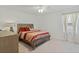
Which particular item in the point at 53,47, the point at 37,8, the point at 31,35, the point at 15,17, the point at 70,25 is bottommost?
the point at 53,47

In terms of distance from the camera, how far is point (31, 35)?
3.61 ft

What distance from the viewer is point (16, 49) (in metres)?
1.07

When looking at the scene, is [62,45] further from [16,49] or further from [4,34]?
[4,34]

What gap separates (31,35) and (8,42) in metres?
0.29

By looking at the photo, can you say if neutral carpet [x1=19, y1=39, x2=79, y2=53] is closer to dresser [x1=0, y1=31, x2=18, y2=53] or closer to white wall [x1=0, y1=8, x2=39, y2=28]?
dresser [x1=0, y1=31, x2=18, y2=53]

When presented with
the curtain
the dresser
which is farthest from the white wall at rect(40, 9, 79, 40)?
the dresser

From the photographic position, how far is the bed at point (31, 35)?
1098 millimetres

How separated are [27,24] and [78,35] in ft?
2.16

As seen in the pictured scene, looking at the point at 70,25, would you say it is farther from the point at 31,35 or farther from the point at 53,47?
the point at 31,35

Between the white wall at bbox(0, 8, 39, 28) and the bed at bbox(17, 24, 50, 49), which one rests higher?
the white wall at bbox(0, 8, 39, 28)

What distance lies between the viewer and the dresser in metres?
1.04

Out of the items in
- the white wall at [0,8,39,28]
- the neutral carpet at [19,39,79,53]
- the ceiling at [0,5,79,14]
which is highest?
the ceiling at [0,5,79,14]

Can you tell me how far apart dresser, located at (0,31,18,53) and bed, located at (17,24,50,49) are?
0.27 feet

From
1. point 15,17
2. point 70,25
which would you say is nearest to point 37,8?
point 15,17
